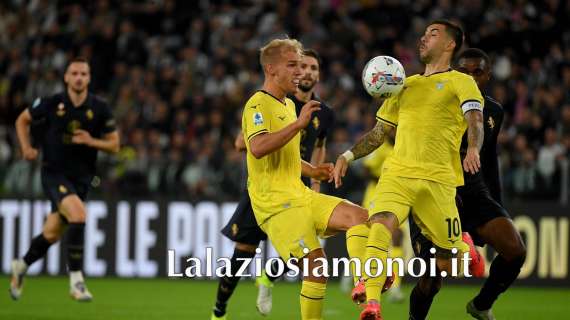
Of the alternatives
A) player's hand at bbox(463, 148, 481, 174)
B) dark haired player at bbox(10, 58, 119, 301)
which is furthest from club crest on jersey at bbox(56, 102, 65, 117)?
player's hand at bbox(463, 148, 481, 174)

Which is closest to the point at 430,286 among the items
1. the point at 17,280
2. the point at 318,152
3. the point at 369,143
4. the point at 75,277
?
the point at 369,143

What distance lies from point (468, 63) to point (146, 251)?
813 centimetres

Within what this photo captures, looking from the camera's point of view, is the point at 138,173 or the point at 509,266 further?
the point at 138,173

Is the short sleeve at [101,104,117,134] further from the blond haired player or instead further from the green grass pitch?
the blond haired player

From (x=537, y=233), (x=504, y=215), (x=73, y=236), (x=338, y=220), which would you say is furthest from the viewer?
(x=537, y=233)

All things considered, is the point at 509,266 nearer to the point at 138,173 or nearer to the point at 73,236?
the point at 73,236

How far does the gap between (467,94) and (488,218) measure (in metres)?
1.46

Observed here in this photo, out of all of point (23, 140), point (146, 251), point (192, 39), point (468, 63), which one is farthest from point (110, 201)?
point (468, 63)

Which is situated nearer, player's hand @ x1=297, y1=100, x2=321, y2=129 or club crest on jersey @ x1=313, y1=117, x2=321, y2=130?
player's hand @ x1=297, y1=100, x2=321, y2=129

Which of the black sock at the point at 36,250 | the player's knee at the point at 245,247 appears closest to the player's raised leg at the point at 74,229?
the black sock at the point at 36,250

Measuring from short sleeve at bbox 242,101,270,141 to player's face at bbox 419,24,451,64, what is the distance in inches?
58.8

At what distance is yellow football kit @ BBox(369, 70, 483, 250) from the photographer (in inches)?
320

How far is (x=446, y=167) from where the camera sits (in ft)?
27.2

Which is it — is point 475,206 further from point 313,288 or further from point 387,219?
point 313,288
